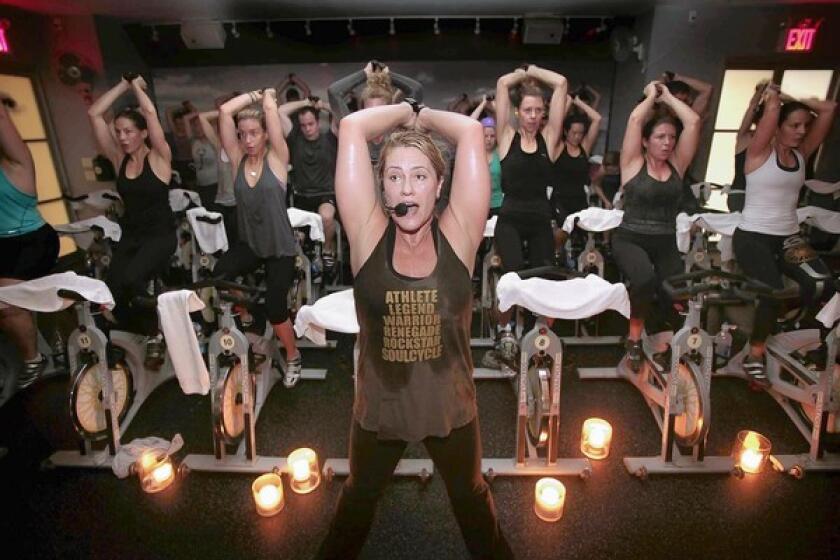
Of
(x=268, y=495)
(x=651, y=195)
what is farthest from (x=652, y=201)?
(x=268, y=495)

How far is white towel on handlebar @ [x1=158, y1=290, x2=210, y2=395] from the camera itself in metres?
2.64

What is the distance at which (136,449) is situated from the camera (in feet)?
9.55

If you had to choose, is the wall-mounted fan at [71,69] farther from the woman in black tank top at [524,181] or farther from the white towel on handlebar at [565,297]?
the white towel on handlebar at [565,297]

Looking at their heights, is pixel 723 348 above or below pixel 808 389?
below

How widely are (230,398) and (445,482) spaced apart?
1699mm

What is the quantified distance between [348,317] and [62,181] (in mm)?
6473

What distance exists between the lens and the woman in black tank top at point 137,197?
345 centimetres

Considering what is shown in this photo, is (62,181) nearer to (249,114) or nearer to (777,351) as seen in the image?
(249,114)

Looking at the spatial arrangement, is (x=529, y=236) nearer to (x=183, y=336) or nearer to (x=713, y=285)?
(x=713, y=285)

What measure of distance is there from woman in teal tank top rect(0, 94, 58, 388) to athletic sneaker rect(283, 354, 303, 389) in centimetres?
172

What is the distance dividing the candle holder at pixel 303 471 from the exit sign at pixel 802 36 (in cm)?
756

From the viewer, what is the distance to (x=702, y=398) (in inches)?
107

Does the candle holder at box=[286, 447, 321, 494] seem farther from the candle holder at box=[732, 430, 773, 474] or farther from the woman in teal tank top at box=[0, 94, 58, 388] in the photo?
the candle holder at box=[732, 430, 773, 474]

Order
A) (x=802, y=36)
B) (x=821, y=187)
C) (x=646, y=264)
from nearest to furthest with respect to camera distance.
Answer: (x=646, y=264) < (x=821, y=187) < (x=802, y=36)
